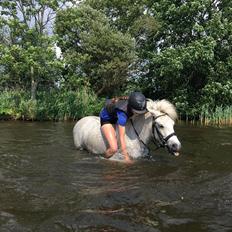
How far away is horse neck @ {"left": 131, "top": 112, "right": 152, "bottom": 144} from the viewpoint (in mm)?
9359

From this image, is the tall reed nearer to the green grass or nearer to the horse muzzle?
the green grass

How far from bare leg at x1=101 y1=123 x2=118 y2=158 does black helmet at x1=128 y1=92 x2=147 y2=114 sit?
679 millimetres

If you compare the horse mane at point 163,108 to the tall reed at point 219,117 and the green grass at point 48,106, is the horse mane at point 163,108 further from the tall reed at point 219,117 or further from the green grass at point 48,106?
the tall reed at point 219,117

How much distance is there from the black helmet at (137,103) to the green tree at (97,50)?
1998cm

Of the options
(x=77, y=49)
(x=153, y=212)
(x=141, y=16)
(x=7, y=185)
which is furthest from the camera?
(x=141, y=16)

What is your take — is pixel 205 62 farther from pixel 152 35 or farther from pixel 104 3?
pixel 104 3

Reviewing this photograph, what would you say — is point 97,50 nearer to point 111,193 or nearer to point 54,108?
point 54,108

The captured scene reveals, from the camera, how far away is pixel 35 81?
26984 mm

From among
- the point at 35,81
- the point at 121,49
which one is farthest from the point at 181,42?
the point at 35,81

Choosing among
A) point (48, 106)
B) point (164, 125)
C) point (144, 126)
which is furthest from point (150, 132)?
point (48, 106)

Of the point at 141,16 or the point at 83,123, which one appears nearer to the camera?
the point at 83,123

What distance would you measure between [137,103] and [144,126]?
0.80 m

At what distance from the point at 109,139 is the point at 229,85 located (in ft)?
65.8

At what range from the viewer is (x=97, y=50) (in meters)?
29.8
